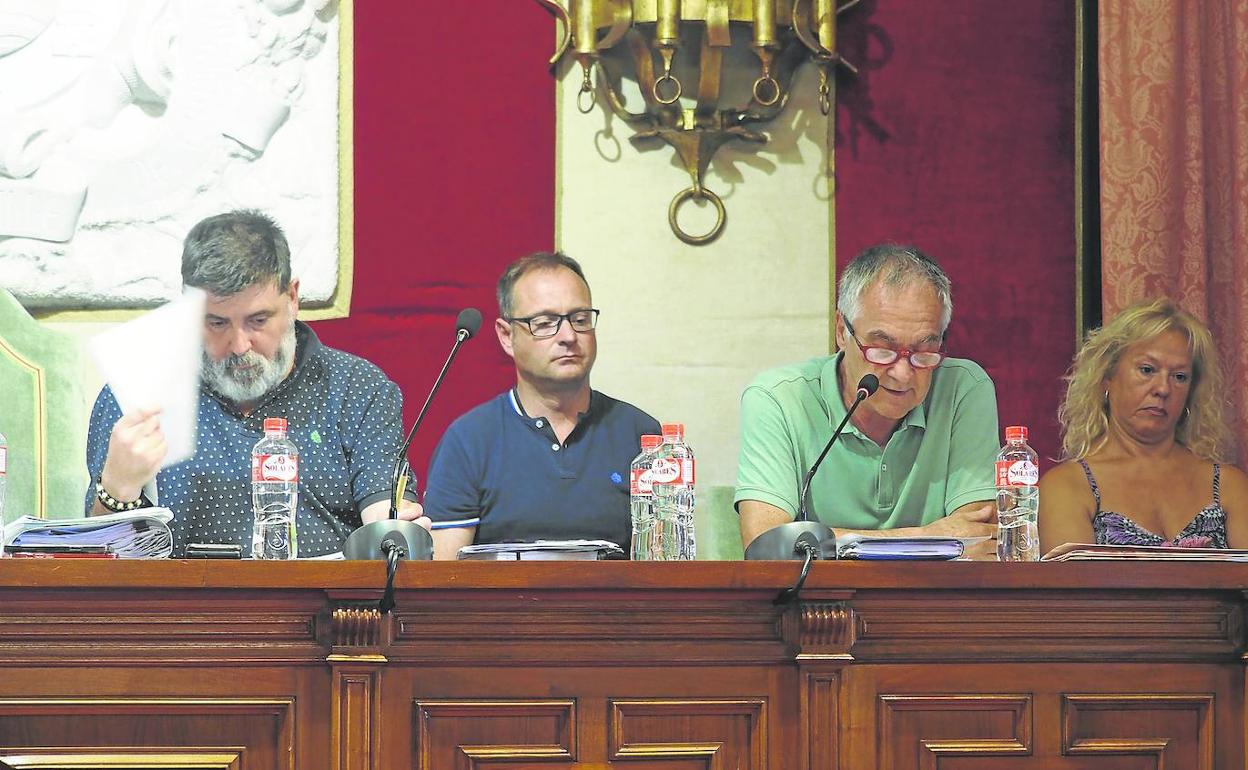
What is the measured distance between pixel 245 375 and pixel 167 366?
0.19m

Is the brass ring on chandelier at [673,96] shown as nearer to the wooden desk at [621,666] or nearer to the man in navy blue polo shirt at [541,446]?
the man in navy blue polo shirt at [541,446]

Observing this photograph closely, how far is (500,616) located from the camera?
196cm

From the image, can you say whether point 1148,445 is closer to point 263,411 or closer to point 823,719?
point 823,719

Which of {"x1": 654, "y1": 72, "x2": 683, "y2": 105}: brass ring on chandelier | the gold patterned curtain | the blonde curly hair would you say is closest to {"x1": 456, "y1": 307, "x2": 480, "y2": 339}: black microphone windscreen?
{"x1": 654, "y1": 72, "x2": 683, "y2": 105}: brass ring on chandelier

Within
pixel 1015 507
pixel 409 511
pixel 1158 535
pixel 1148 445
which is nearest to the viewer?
pixel 409 511

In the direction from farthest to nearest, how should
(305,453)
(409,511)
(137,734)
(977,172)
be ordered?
(977,172) < (305,453) < (409,511) < (137,734)

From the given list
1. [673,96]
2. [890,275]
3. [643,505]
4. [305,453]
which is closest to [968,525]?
[890,275]

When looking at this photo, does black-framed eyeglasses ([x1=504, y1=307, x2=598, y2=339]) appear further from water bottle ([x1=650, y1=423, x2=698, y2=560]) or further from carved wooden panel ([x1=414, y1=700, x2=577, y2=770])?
carved wooden panel ([x1=414, y1=700, x2=577, y2=770])

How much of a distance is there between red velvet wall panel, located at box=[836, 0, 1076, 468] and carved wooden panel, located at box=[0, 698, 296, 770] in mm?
2166

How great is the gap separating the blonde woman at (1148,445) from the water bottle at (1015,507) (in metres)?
0.45

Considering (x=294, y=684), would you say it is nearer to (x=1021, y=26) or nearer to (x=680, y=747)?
(x=680, y=747)

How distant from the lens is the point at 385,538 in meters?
2.00

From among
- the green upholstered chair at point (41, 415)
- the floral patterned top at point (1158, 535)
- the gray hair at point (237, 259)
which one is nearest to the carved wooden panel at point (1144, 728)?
the floral patterned top at point (1158, 535)

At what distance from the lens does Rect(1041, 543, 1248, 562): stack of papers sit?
2084mm
